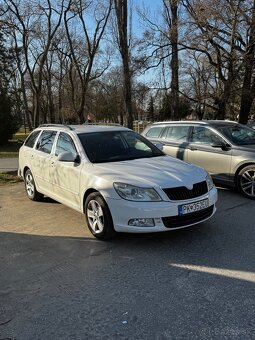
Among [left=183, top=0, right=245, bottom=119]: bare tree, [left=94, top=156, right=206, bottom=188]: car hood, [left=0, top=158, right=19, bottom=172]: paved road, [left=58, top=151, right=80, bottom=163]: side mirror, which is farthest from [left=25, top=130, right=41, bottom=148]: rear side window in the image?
[left=183, top=0, right=245, bottom=119]: bare tree

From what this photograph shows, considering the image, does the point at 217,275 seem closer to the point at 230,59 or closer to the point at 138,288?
the point at 138,288

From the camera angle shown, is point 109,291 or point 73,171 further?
point 73,171

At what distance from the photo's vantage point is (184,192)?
4.83m

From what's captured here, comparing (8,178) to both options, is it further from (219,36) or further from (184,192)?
(219,36)

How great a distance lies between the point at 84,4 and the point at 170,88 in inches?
640

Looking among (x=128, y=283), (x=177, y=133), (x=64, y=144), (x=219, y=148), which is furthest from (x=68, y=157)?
(x=177, y=133)

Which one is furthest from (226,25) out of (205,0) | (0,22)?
(0,22)

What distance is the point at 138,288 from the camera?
3725mm

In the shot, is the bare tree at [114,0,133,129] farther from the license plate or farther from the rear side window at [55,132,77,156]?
the license plate

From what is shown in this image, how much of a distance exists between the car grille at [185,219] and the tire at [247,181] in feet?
8.72

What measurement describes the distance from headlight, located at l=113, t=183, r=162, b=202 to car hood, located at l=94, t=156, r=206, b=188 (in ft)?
0.22

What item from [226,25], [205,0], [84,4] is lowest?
[226,25]

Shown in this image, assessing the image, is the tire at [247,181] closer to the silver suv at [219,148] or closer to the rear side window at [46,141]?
the silver suv at [219,148]

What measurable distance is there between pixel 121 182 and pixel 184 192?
86 centimetres
